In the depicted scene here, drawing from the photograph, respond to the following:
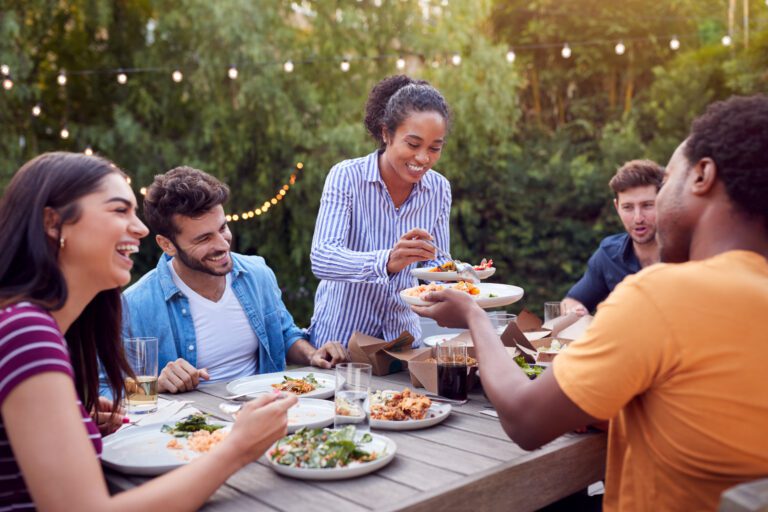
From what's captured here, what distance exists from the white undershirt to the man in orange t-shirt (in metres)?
1.63

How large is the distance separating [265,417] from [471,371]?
37.1 inches

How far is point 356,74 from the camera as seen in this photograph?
25.5 feet

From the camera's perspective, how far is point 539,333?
8.84ft

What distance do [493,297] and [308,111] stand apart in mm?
5521

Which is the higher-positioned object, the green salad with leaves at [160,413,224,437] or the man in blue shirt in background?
the man in blue shirt in background

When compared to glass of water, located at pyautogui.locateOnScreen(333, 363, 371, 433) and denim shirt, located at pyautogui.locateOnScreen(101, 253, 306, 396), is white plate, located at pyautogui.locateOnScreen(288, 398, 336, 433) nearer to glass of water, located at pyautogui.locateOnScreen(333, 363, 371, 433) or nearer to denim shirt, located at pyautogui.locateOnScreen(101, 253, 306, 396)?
glass of water, located at pyautogui.locateOnScreen(333, 363, 371, 433)

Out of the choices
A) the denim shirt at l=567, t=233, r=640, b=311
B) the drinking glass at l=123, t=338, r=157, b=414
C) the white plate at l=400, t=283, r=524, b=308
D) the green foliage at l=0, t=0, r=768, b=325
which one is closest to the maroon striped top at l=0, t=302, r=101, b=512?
the drinking glass at l=123, t=338, r=157, b=414

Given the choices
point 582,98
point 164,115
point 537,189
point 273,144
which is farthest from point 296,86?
point 582,98

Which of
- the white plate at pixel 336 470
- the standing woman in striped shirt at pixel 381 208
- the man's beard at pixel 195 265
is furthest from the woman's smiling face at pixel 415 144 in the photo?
the white plate at pixel 336 470

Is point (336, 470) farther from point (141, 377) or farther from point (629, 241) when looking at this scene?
point (629, 241)

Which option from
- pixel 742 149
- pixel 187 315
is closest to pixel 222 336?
pixel 187 315

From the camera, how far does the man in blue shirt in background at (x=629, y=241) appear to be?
358 cm

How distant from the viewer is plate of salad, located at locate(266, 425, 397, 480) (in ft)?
4.89

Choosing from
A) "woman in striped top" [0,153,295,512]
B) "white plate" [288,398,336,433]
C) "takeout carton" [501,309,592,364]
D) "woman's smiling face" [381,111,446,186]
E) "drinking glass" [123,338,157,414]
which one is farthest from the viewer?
"woman's smiling face" [381,111,446,186]
